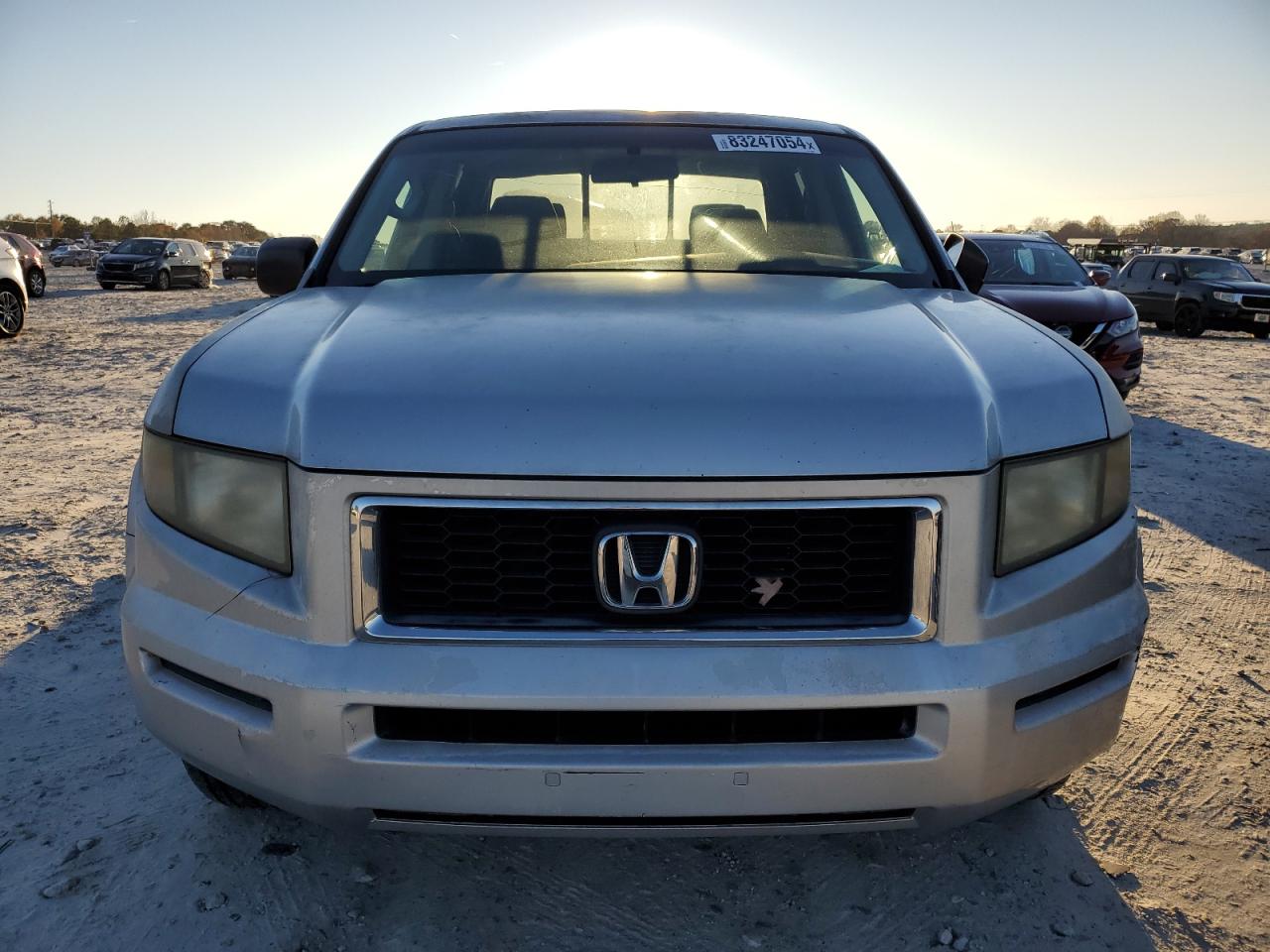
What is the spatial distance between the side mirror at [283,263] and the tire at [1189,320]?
18608mm

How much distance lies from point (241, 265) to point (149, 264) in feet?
81.4

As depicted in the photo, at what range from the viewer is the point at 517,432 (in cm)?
153

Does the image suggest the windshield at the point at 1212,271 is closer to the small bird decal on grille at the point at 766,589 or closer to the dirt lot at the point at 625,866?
the dirt lot at the point at 625,866

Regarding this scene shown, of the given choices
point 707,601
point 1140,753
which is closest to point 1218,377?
point 1140,753

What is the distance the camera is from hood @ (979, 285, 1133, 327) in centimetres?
798

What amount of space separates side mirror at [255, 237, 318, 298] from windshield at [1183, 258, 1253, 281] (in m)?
18.7

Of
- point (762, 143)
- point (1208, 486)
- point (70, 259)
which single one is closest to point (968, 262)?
point (762, 143)

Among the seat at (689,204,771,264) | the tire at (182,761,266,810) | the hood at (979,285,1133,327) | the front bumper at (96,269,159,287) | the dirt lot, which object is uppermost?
the seat at (689,204,771,264)

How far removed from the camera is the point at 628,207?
8.95ft

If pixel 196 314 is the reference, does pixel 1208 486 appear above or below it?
below

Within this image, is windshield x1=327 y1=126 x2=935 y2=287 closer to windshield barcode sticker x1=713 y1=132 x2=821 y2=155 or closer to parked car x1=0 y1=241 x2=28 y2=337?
windshield barcode sticker x1=713 y1=132 x2=821 y2=155

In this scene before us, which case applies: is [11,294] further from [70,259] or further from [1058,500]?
[70,259]

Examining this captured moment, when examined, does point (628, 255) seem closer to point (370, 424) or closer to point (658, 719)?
point (370, 424)

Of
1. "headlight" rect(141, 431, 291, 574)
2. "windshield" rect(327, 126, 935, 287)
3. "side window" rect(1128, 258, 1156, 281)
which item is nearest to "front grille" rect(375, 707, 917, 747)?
"headlight" rect(141, 431, 291, 574)
